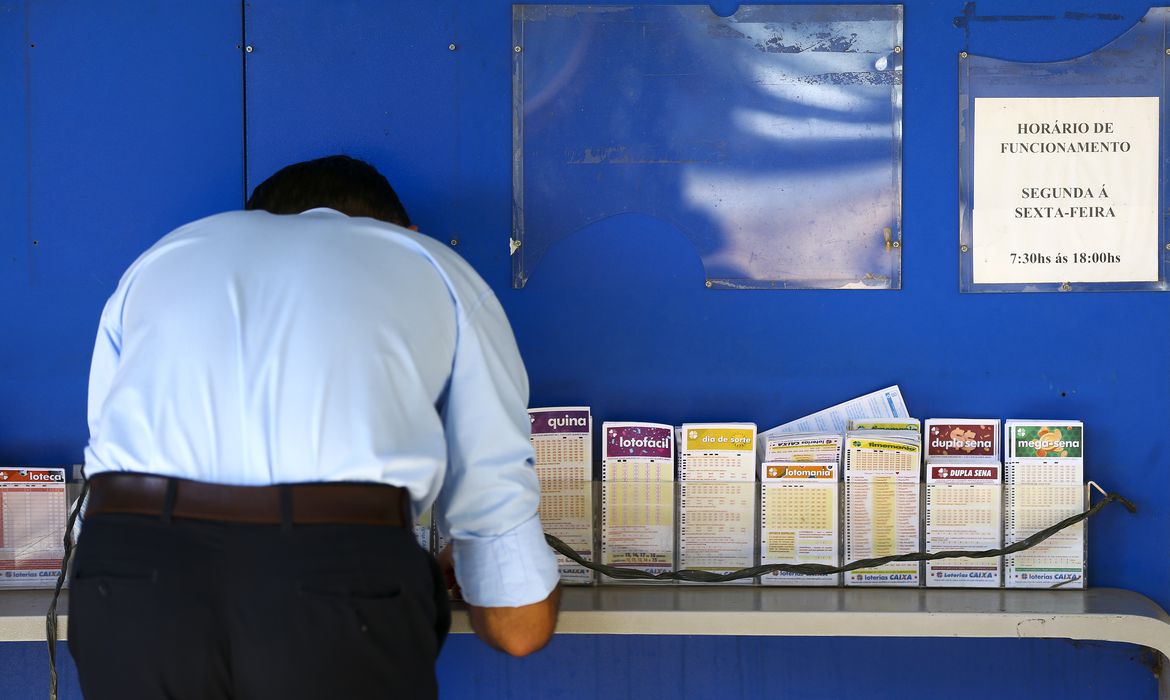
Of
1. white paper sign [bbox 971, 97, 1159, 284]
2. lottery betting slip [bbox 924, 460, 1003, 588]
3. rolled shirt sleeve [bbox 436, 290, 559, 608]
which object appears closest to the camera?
rolled shirt sleeve [bbox 436, 290, 559, 608]

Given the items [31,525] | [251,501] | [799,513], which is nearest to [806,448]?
[799,513]

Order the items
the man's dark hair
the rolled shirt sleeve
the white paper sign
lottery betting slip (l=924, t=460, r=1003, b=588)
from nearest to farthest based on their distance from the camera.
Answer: the rolled shirt sleeve → the man's dark hair → lottery betting slip (l=924, t=460, r=1003, b=588) → the white paper sign

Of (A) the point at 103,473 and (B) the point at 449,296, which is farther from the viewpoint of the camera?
(B) the point at 449,296

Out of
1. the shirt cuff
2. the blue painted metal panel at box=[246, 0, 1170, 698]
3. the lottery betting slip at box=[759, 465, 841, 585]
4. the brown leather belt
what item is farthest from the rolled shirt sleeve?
the blue painted metal panel at box=[246, 0, 1170, 698]

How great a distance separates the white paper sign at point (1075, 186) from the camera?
227cm

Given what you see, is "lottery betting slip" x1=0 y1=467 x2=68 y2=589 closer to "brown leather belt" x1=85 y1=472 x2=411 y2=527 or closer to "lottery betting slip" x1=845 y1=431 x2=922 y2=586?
"brown leather belt" x1=85 y1=472 x2=411 y2=527

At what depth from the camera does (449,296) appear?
1566 millimetres

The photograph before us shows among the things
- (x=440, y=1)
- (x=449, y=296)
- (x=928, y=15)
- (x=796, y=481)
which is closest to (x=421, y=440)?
(x=449, y=296)

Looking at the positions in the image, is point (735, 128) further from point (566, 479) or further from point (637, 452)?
point (566, 479)

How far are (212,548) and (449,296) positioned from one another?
0.49 meters

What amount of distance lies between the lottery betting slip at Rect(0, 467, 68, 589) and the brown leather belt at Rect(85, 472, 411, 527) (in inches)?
34.8

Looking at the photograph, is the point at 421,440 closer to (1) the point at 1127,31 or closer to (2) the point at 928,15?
(2) the point at 928,15

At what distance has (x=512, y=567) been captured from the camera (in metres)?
1.58

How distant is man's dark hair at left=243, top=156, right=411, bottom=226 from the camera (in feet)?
5.84
